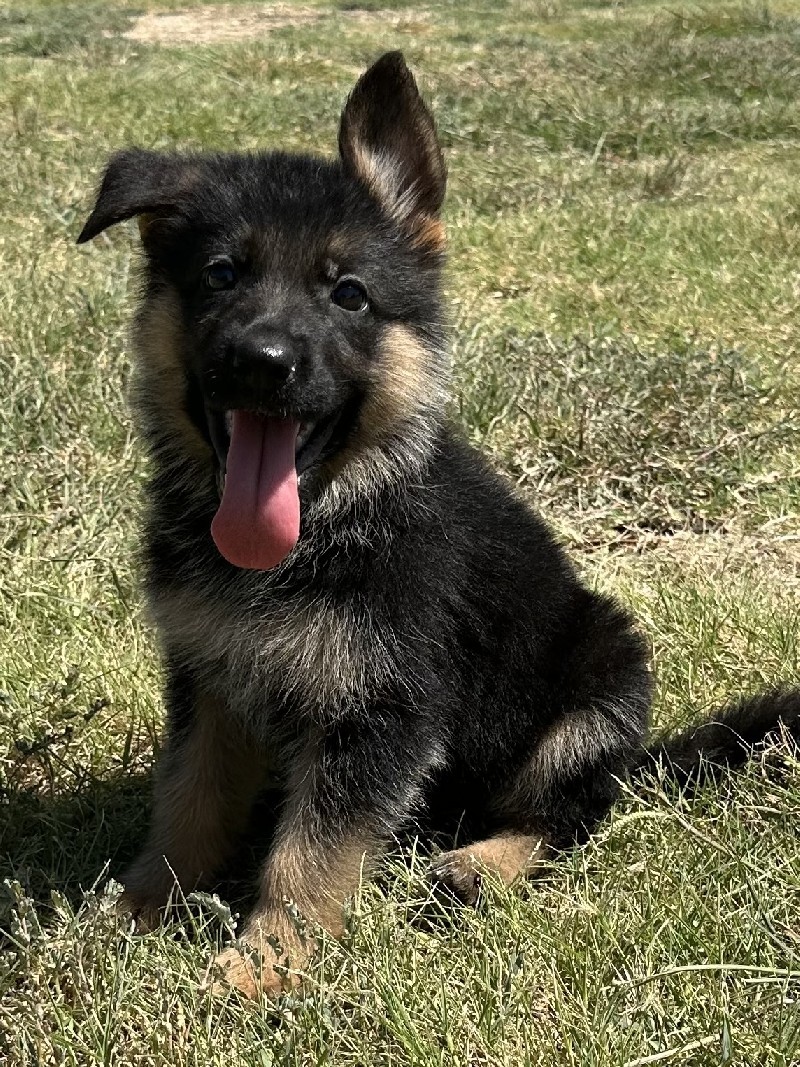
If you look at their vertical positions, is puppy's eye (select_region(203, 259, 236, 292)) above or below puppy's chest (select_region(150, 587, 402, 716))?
above

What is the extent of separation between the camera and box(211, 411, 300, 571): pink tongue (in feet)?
9.80

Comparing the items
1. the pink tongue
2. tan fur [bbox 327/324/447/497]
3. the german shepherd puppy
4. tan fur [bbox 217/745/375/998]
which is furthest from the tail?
the pink tongue

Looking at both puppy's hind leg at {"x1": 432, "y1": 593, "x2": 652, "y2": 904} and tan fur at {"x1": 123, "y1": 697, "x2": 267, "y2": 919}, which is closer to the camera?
tan fur at {"x1": 123, "y1": 697, "x2": 267, "y2": 919}

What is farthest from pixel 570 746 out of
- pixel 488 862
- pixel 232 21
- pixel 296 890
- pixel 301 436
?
pixel 232 21

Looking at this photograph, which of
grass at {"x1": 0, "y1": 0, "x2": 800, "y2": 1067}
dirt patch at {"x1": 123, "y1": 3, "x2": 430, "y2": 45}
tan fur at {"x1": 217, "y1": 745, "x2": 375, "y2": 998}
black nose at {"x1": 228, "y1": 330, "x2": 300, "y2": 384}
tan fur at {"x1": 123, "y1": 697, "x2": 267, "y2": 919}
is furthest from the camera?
dirt patch at {"x1": 123, "y1": 3, "x2": 430, "y2": 45}

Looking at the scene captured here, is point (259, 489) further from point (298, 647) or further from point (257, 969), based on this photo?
point (257, 969)

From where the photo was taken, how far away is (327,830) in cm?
305

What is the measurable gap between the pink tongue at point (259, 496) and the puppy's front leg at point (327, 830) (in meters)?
0.50

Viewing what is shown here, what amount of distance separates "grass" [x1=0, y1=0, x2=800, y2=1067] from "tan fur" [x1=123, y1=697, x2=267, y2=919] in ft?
0.47

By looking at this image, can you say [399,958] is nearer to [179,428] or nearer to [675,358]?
[179,428]

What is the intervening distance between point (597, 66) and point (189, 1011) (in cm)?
1594

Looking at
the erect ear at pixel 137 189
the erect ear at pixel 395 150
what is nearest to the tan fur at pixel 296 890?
the erect ear at pixel 137 189

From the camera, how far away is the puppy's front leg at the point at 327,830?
302 centimetres

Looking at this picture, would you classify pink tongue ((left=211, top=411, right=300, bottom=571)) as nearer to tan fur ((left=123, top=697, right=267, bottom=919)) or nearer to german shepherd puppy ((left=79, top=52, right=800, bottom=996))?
german shepherd puppy ((left=79, top=52, right=800, bottom=996))
